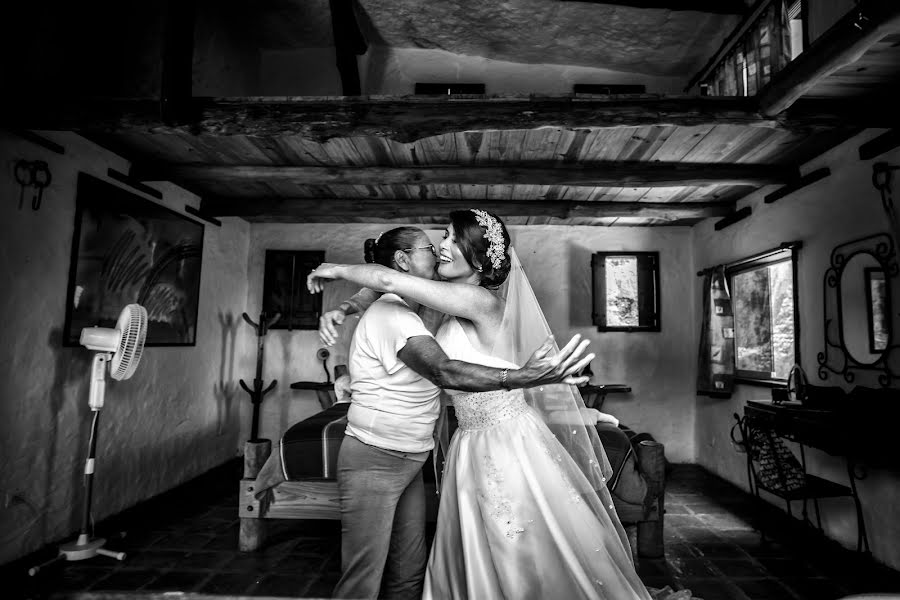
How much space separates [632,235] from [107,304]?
5985 millimetres

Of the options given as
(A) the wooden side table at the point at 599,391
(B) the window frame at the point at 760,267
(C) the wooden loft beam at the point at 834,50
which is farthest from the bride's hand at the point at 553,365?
(A) the wooden side table at the point at 599,391

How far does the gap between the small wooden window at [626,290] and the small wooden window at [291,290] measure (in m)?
3.76

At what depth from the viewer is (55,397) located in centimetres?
348

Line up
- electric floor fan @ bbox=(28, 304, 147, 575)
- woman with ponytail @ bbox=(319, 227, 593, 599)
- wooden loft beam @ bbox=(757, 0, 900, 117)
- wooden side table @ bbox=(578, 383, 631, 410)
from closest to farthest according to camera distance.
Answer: woman with ponytail @ bbox=(319, 227, 593, 599) → wooden loft beam @ bbox=(757, 0, 900, 117) → electric floor fan @ bbox=(28, 304, 147, 575) → wooden side table @ bbox=(578, 383, 631, 410)

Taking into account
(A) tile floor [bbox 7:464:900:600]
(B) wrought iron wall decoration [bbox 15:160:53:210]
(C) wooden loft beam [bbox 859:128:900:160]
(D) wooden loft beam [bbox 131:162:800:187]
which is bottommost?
(A) tile floor [bbox 7:464:900:600]

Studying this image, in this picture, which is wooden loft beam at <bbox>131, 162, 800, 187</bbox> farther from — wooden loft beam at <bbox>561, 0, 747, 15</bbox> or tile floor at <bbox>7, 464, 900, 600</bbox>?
tile floor at <bbox>7, 464, 900, 600</bbox>

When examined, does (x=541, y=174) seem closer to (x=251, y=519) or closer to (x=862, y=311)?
(x=862, y=311)

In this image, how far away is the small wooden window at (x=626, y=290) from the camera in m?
6.57

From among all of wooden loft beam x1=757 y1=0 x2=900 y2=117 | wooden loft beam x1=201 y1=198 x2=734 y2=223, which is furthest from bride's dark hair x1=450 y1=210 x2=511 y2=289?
wooden loft beam x1=201 y1=198 x2=734 y2=223

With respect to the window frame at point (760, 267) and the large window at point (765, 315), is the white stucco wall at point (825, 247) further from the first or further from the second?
the large window at point (765, 315)

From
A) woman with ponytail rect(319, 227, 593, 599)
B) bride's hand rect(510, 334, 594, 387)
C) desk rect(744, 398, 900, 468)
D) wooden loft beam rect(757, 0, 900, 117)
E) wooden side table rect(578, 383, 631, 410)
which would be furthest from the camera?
wooden side table rect(578, 383, 631, 410)

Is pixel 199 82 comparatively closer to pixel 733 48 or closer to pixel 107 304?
pixel 107 304

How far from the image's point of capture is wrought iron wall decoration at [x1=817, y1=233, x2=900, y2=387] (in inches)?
129

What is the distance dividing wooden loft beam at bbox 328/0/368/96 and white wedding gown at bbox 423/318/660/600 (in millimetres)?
3890
